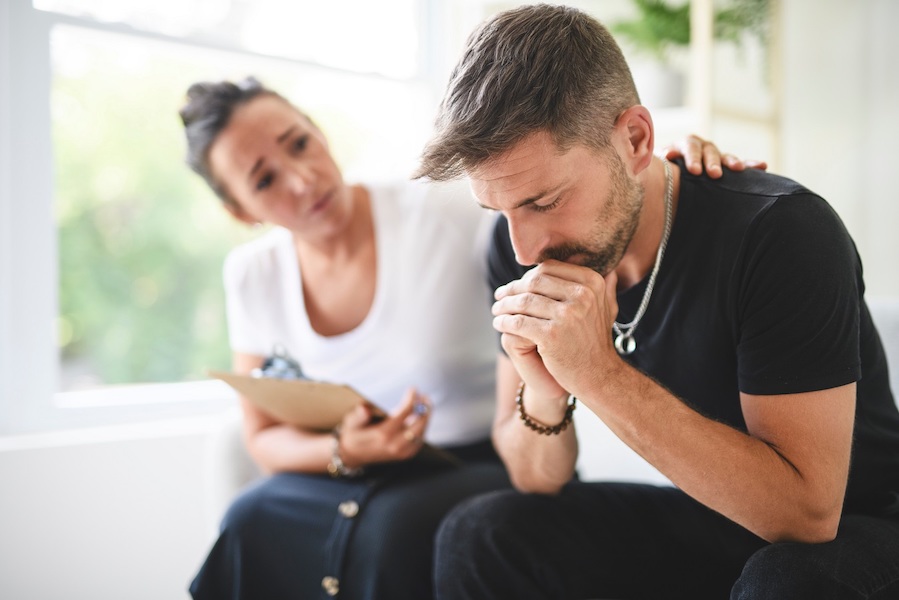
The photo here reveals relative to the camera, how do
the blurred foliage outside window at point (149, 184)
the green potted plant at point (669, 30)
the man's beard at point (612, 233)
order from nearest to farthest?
the man's beard at point (612, 233)
the green potted plant at point (669, 30)
the blurred foliage outside window at point (149, 184)

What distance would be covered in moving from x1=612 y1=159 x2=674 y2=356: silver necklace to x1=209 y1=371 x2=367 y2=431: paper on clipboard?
440 millimetres

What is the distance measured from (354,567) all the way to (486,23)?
844mm

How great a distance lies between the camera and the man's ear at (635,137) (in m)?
1.05

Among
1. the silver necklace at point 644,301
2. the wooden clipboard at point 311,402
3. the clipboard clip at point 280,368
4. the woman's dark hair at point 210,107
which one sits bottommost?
the wooden clipboard at point 311,402

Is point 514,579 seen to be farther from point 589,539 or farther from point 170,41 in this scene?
point 170,41

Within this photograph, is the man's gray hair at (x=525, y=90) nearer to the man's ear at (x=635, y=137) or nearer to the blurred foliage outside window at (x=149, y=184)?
the man's ear at (x=635, y=137)

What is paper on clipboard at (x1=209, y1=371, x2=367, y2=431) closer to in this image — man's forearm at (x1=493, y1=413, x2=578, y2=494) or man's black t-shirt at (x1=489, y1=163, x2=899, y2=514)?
Answer: man's forearm at (x1=493, y1=413, x2=578, y2=494)

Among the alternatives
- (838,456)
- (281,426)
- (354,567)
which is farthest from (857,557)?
(281,426)

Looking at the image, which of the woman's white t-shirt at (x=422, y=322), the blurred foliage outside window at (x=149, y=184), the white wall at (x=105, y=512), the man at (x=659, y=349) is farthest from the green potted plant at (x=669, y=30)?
the white wall at (x=105, y=512)

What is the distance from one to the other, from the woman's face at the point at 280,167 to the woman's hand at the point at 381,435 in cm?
38

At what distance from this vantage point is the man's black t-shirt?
961 mm

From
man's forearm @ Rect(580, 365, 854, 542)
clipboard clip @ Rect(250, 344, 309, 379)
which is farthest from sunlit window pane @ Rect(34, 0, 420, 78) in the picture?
man's forearm @ Rect(580, 365, 854, 542)

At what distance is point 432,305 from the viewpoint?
1.53 metres

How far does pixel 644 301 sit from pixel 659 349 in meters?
0.07
